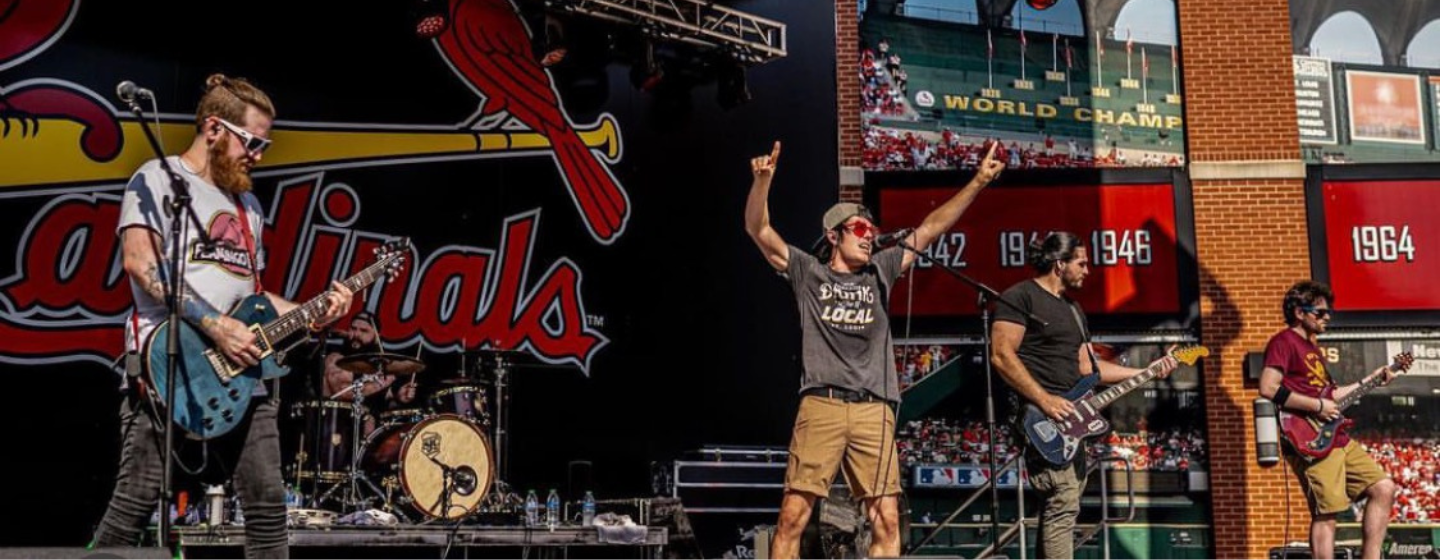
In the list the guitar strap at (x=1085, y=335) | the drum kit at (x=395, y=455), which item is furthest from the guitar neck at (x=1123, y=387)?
the drum kit at (x=395, y=455)

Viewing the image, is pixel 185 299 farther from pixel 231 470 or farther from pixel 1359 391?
pixel 1359 391

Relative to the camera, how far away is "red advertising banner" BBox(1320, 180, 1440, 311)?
12.8 m

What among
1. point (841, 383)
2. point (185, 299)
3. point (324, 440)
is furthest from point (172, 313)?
point (324, 440)

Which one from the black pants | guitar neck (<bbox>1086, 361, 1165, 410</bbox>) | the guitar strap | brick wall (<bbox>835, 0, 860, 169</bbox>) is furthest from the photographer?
brick wall (<bbox>835, 0, 860, 169</bbox>)

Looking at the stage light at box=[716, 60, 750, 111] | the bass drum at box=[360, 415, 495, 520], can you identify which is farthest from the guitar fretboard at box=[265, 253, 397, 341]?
the stage light at box=[716, 60, 750, 111]

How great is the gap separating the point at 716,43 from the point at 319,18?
2.89 metres

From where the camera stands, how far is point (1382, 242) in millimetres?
12836

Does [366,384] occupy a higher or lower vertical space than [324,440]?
higher

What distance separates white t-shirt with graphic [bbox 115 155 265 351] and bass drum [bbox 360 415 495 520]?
3.51 meters

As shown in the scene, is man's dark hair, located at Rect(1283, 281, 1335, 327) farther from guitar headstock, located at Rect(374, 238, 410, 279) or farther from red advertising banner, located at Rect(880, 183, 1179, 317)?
guitar headstock, located at Rect(374, 238, 410, 279)

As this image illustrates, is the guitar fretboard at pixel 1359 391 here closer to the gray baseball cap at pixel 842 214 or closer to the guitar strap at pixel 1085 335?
the guitar strap at pixel 1085 335

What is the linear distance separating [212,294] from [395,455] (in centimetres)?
375

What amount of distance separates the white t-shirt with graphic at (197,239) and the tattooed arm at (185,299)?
0.02 m

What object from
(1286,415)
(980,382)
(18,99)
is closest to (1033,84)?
(980,382)
